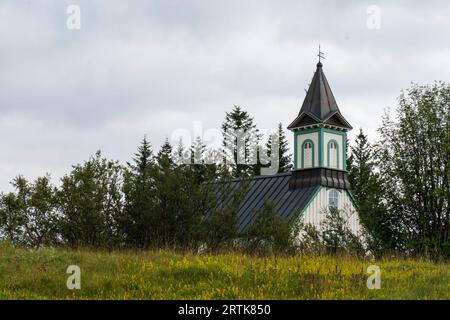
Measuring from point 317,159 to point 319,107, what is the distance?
10.6 ft

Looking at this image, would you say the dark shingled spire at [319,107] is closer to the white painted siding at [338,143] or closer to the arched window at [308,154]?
the white painted siding at [338,143]

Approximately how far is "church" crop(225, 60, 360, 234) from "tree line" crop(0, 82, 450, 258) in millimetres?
15465

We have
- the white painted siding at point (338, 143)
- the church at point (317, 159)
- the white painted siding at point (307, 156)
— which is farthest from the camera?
the white painted siding at point (307, 156)

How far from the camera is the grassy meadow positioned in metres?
13.0

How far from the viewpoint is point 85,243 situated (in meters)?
21.8

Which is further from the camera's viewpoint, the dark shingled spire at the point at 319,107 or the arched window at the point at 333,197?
the dark shingled spire at the point at 319,107

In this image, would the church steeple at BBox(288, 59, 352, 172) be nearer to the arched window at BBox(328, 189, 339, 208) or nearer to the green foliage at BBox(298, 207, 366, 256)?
the arched window at BBox(328, 189, 339, 208)

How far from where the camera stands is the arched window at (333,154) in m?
46.0

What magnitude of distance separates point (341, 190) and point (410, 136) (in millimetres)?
17917

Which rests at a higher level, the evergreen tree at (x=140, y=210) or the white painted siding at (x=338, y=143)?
the white painted siding at (x=338, y=143)

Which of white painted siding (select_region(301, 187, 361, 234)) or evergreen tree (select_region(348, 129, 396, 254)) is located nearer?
evergreen tree (select_region(348, 129, 396, 254))

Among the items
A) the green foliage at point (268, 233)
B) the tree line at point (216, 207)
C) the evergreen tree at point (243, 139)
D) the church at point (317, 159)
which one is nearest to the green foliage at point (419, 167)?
the tree line at point (216, 207)

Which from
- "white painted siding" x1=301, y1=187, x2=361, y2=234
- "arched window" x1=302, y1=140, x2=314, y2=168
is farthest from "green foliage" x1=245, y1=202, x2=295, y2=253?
"arched window" x1=302, y1=140, x2=314, y2=168
